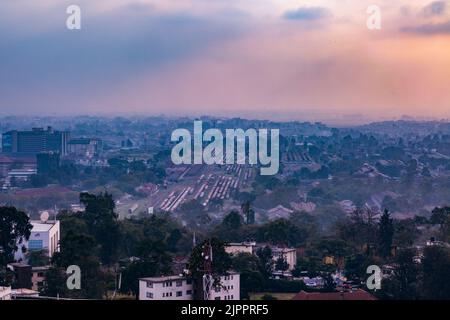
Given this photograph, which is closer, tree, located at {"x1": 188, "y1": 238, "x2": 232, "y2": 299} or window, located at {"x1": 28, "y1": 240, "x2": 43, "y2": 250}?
tree, located at {"x1": 188, "y1": 238, "x2": 232, "y2": 299}

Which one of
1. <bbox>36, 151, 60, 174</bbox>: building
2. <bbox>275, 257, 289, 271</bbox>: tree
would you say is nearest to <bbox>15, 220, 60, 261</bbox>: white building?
<bbox>275, 257, 289, 271</bbox>: tree

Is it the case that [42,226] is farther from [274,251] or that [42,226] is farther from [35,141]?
[35,141]

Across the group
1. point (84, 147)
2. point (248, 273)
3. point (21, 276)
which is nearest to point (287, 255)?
point (248, 273)

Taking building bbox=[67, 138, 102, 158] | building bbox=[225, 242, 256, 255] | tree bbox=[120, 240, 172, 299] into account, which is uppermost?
building bbox=[67, 138, 102, 158]

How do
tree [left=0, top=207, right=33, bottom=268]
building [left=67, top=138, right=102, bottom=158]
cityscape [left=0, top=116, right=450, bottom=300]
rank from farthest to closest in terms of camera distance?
building [left=67, top=138, right=102, bottom=158]
tree [left=0, top=207, right=33, bottom=268]
cityscape [left=0, top=116, right=450, bottom=300]

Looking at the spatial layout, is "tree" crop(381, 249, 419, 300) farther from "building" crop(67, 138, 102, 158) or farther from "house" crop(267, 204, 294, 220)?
"building" crop(67, 138, 102, 158)

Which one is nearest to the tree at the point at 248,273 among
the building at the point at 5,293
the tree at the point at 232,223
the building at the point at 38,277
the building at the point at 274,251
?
the building at the point at 274,251

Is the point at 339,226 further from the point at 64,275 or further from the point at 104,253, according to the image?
the point at 64,275
